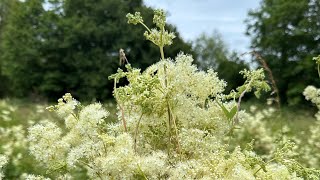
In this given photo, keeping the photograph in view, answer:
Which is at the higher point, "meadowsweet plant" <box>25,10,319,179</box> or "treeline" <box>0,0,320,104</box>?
"treeline" <box>0,0,320,104</box>

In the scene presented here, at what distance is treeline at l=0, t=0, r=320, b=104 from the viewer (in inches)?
1181

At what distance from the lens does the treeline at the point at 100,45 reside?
98.4 ft

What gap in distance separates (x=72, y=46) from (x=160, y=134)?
31.9 m

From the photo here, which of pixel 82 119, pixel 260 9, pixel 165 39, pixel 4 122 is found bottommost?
pixel 82 119

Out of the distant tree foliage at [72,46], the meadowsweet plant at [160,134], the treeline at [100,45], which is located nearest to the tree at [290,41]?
the treeline at [100,45]

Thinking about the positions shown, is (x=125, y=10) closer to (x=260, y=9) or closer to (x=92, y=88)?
(x=92, y=88)

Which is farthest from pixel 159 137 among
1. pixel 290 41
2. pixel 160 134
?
pixel 290 41

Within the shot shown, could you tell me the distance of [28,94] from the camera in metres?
35.2

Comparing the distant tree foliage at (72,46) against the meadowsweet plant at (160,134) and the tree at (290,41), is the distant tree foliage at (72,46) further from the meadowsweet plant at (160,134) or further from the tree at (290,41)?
the meadowsweet plant at (160,134)

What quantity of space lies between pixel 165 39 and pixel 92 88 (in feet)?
97.9

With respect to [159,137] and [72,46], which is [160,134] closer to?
[159,137]

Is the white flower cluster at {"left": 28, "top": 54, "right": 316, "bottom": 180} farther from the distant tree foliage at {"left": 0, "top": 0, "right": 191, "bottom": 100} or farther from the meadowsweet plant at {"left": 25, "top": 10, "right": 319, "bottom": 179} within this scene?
the distant tree foliage at {"left": 0, "top": 0, "right": 191, "bottom": 100}

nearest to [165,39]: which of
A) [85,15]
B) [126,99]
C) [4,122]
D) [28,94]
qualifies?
[126,99]

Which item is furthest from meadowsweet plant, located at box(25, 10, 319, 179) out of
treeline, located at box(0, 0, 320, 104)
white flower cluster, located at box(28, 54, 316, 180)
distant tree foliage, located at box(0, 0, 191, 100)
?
distant tree foliage, located at box(0, 0, 191, 100)
